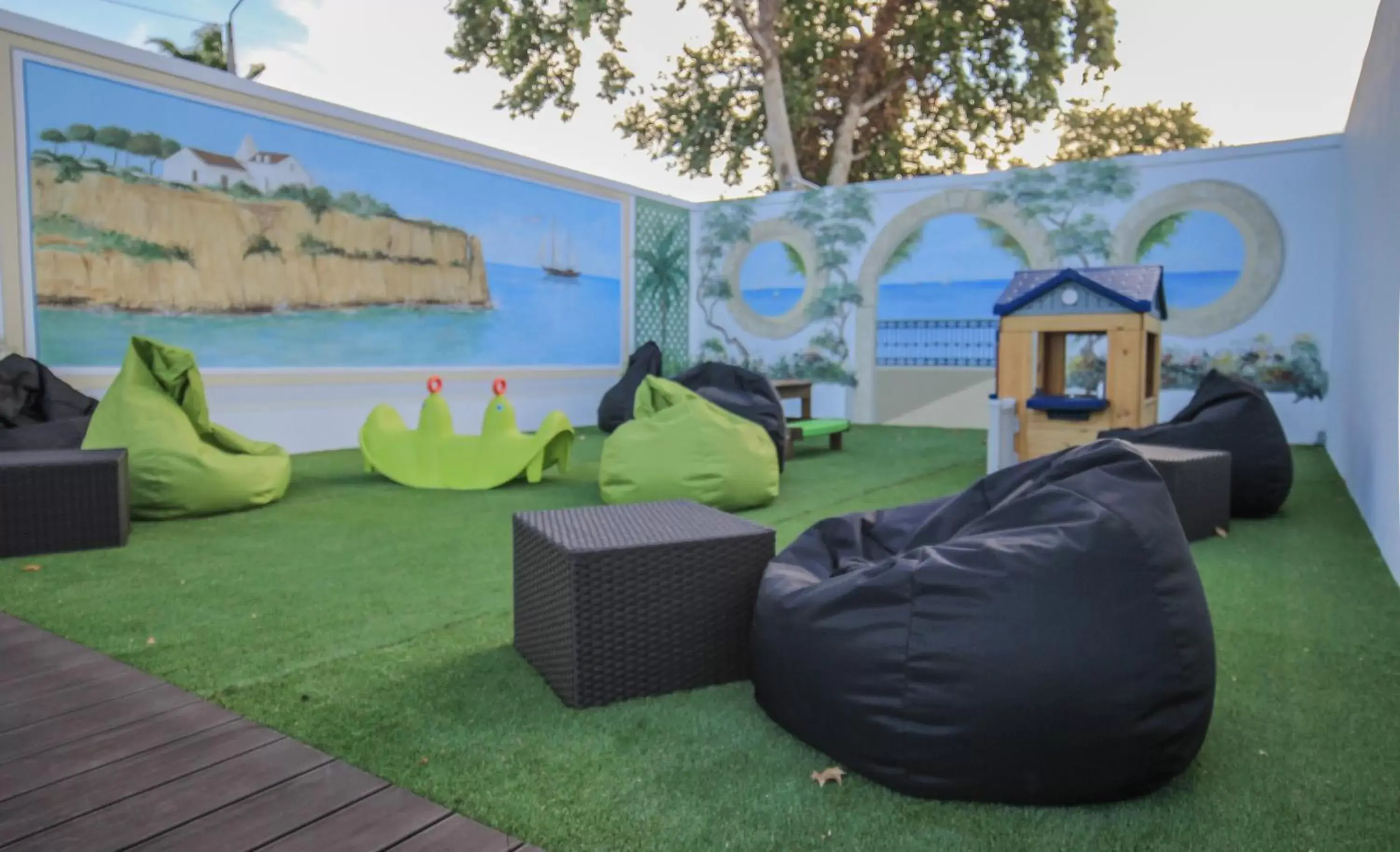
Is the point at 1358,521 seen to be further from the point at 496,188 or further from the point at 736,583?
the point at 496,188

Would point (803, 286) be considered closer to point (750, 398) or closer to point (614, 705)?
point (750, 398)

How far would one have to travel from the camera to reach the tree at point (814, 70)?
14383 mm

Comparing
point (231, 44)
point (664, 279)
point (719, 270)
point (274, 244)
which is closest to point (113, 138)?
point (274, 244)

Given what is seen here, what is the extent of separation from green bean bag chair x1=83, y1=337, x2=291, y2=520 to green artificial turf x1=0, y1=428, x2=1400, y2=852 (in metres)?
0.29

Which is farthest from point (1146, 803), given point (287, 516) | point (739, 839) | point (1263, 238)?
point (1263, 238)

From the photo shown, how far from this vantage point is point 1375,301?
4.45 metres

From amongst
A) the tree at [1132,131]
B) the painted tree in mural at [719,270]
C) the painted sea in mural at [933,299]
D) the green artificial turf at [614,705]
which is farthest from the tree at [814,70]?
the green artificial turf at [614,705]

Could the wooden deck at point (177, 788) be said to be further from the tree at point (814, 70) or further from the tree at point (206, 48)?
the tree at point (814, 70)

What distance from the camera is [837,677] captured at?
1678 mm

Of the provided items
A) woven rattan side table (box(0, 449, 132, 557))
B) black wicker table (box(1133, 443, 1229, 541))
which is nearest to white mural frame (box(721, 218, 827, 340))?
black wicker table (box(1133, 443, 1229, 541))

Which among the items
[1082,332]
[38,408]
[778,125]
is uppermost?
[778,125]

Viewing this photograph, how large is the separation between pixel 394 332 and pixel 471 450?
116 inches

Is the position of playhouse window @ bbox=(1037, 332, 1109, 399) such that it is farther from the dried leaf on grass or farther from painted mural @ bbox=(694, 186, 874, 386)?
the dried leaf on grass

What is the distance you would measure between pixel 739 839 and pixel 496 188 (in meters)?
8.13
